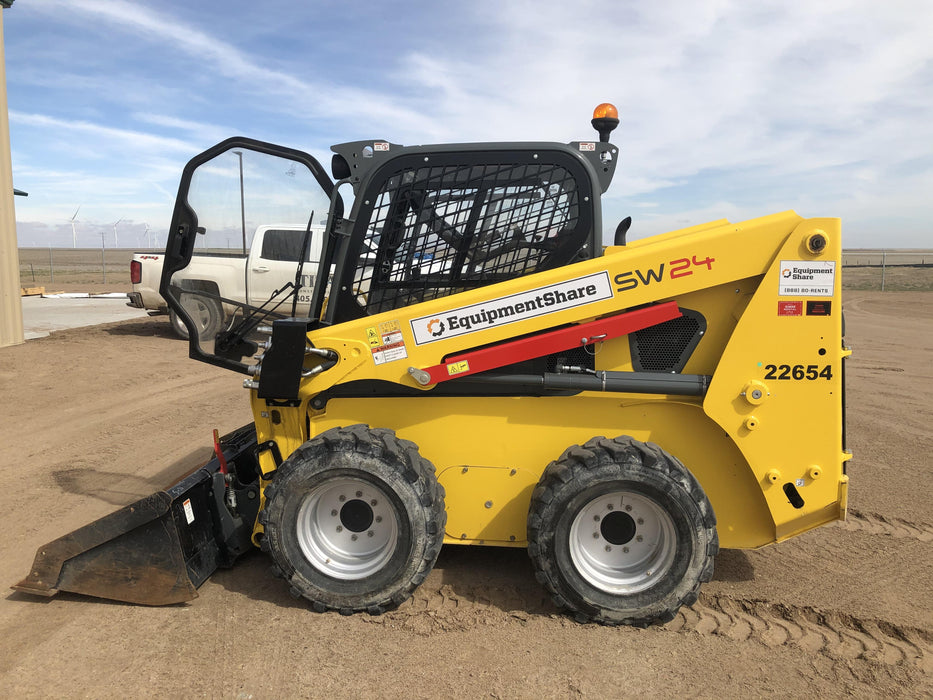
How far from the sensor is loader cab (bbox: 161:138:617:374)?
3.64 m

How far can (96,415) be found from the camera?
786cm

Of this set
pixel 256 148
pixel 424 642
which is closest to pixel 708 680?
pixel 424 642

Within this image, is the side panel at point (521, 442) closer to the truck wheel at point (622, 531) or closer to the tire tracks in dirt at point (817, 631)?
the truck wheel at point (622, 531)

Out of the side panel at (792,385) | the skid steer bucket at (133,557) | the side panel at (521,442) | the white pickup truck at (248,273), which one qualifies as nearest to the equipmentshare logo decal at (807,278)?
the side panel at (792,385)

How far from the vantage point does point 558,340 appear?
3545 mm

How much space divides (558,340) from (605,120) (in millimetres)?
1328

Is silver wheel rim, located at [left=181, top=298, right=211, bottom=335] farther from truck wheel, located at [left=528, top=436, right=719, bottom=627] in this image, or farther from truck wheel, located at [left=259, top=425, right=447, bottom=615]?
truck wheel, located at [left=528, top=436, right=719, bottom=627]

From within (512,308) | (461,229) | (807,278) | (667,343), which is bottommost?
(667,343)

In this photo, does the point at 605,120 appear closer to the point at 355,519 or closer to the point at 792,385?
the point at 792,385

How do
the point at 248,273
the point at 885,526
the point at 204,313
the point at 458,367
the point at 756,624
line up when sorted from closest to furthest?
the point at 756,624, the point at 458,367, the point at 248,273, the point at 204,313, the point at 885,526

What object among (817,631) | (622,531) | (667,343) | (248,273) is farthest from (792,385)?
(248,273)

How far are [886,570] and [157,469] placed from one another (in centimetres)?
562

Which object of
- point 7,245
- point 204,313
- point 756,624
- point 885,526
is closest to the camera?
point 756,624

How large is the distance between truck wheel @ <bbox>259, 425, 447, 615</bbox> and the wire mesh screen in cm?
83
